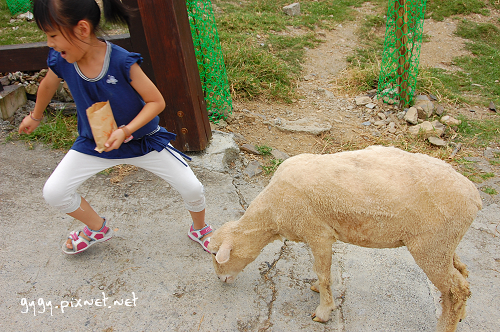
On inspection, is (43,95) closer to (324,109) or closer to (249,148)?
(249,148)

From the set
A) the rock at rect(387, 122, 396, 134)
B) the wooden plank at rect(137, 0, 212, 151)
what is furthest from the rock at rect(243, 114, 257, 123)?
the rock at rect(387, 122, 396, 134)

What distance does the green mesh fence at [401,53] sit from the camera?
→ 539 centimetres

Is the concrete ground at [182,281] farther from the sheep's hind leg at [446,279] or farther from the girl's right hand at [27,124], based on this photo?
the girl's right hand at [27,124]

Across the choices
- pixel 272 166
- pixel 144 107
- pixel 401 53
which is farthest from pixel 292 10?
pixel 144 107

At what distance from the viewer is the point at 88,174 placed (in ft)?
8.85

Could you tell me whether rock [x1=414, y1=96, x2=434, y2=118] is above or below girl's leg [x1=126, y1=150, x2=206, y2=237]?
below

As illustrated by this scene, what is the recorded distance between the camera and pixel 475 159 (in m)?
4.70

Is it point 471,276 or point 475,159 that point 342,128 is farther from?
point 471,276

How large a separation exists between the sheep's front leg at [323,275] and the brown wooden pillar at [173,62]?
7.22 feet

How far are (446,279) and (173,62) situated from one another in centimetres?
310

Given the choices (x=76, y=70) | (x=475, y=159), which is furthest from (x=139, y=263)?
(x=475, y=159)

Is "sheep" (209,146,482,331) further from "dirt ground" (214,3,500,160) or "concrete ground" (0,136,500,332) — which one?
"dirt ground" (214,3,500,160)

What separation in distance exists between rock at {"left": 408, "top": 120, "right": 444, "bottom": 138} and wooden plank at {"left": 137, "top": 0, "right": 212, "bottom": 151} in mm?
3089

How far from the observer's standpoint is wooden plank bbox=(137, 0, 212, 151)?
3.49 meters
